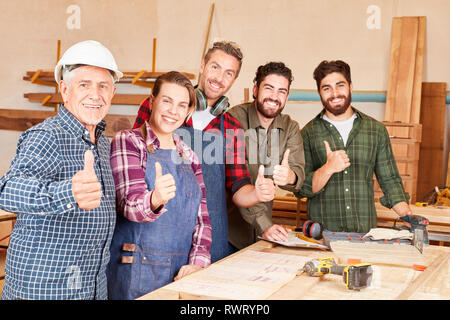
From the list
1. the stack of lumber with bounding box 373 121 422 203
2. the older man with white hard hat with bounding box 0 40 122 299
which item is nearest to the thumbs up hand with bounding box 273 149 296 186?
the older man with white hard hat with bounding box 0 40 122 299

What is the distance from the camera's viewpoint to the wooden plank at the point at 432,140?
5574 millimetres

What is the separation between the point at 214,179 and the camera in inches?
101

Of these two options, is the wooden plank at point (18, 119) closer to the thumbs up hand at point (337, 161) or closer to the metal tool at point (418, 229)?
the thumbs up hand at point (337, 161)

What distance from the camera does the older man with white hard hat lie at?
61.0 inches

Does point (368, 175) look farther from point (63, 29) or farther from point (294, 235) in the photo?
point (63, 29)

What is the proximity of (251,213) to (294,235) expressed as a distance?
0.27 metres

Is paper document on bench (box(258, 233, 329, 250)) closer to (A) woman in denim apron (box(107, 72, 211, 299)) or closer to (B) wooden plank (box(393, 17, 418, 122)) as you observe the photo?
(A) woman in denim apron (box(107, 72, 211, 299))

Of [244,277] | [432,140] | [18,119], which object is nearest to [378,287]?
[244,277]

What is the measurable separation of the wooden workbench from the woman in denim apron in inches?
9.5

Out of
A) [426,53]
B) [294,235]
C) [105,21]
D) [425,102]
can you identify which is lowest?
[294,235]

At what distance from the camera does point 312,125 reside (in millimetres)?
3232

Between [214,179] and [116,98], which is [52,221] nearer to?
[214,179]

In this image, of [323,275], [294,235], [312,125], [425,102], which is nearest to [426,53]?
[425,102]
